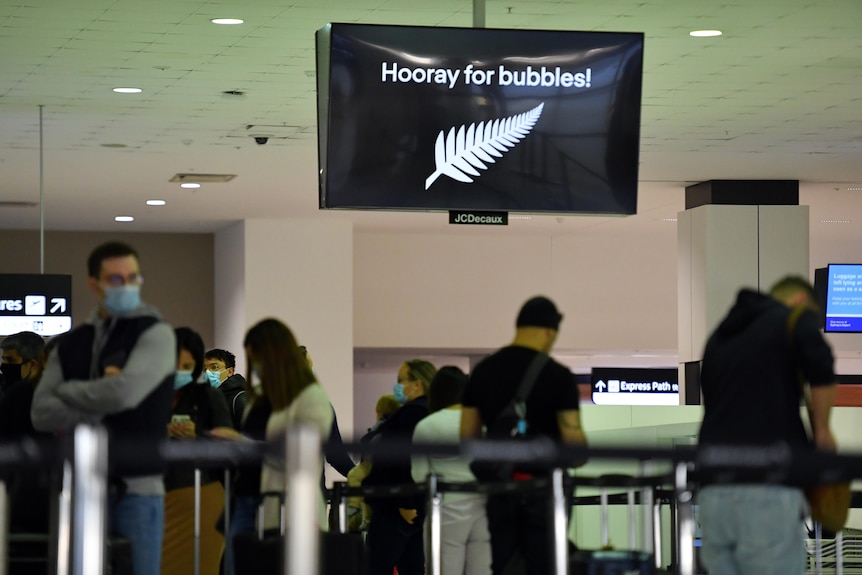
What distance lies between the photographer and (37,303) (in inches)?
556

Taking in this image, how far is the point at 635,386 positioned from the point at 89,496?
47.4 feet

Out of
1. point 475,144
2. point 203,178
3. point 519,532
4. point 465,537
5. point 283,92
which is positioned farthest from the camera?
point 203,178

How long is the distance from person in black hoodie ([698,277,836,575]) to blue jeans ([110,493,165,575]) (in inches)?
67.3

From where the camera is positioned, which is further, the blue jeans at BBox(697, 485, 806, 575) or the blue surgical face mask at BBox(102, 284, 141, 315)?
the blue surgical face mask at BBox(102, 284, 141, 315)

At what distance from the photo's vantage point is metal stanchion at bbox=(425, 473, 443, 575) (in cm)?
557

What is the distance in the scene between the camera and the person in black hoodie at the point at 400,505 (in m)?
6.95

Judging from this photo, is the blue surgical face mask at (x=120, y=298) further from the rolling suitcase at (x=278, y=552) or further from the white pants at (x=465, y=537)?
the white pants at (x=465, y=537)

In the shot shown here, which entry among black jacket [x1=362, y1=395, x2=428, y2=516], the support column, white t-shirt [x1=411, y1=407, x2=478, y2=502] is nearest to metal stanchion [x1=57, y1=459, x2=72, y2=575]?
white t-shirt [x1=411, y1=407, x2=478, y2=502]

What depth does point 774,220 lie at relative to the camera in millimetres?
14430

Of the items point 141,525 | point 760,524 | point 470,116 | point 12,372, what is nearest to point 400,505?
point 470,116

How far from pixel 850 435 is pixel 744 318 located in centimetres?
532

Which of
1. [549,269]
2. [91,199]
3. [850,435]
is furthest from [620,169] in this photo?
[549,269]

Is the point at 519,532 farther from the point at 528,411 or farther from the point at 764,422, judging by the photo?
the point at 764,422

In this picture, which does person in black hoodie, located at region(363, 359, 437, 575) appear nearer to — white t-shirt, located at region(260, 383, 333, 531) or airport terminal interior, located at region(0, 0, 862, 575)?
airport terminal interior, located at region(0, 0, 862, 575)
